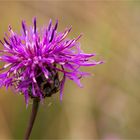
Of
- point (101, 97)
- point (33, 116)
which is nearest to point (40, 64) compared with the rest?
point (33, 116)

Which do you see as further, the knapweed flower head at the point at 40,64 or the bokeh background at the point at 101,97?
the bokeh background at the point at 101,97

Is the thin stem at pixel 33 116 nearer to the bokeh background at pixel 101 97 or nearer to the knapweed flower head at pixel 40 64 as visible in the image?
the knapweed flower head at pixel 40 64

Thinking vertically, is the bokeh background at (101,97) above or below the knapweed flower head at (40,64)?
below

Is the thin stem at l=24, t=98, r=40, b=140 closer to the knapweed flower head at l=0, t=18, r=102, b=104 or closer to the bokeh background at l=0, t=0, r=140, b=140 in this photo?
the knapweed flower head at l=0, t=18, r=102, b=104

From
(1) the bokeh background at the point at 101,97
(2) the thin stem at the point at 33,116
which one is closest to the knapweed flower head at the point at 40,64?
(2) the thin stem at the point at 33,116

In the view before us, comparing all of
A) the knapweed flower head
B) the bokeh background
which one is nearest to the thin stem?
the knapweed flower head

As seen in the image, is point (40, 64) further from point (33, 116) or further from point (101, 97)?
point (101, 97)

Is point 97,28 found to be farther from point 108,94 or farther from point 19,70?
point 19,70
